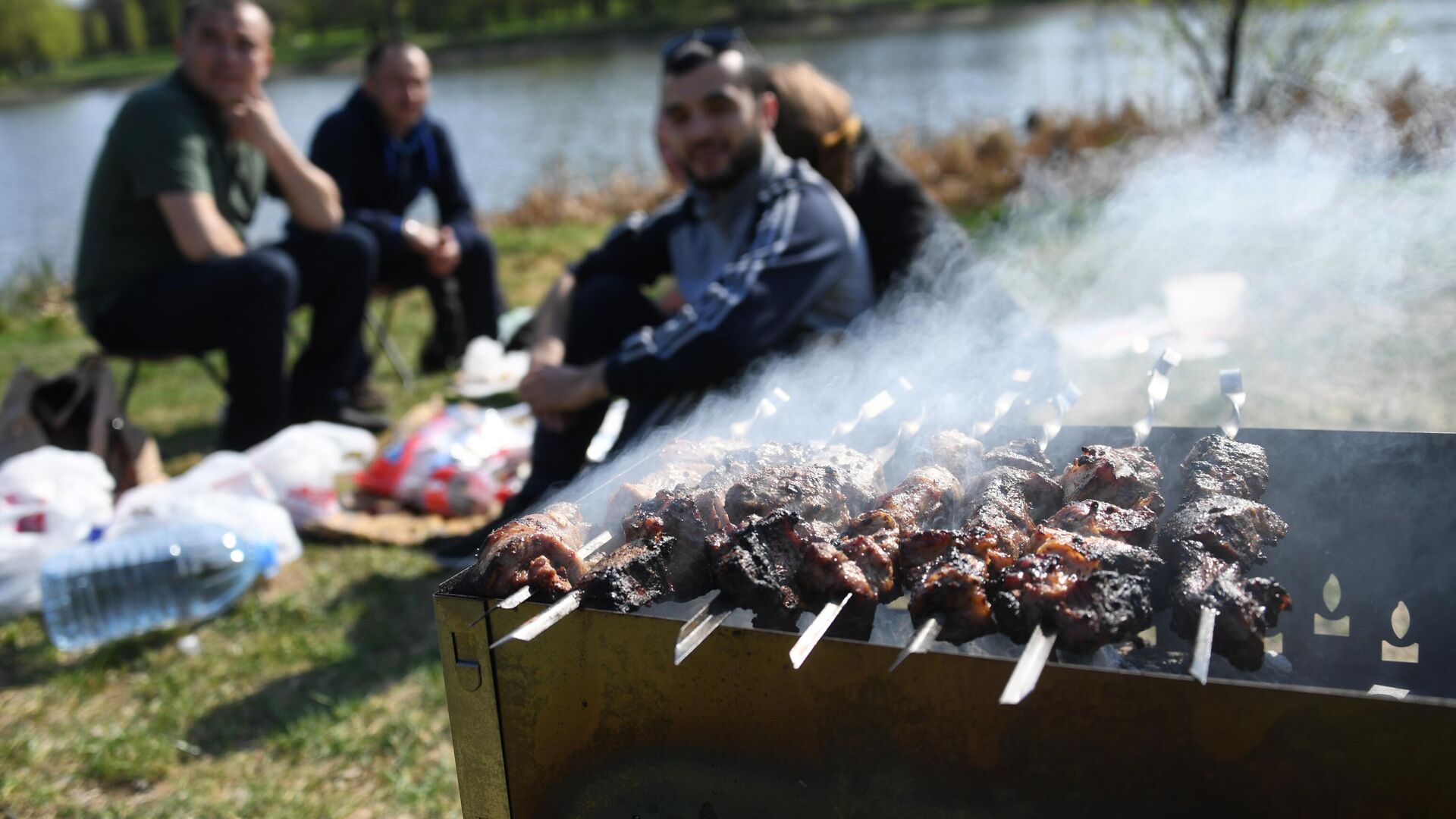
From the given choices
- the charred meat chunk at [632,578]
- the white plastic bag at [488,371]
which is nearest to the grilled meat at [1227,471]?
the charred meat chunk at [632,578]

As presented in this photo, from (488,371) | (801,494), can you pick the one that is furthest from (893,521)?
(488,371)

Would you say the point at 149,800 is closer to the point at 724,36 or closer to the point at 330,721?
the point at 330,721

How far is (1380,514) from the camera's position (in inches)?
85.6

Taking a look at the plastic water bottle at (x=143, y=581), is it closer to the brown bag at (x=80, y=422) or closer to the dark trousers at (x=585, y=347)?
the brown bag at (x=80, y=422)

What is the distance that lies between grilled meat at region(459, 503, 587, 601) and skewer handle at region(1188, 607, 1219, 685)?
1033 millimetres

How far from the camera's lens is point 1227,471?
→ 7.05 ft

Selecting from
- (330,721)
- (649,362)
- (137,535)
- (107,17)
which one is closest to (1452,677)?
(649,362)

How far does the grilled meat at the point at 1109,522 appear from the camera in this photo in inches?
77.3

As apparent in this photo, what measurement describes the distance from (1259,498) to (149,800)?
302 cm

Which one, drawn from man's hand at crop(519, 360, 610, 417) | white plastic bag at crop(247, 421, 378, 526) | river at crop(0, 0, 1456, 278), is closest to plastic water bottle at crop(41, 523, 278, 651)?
white plastic bag at crop(247, 421, 378, 526)

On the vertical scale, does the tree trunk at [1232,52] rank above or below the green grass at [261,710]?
above

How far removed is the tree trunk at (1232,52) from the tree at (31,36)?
6563cm

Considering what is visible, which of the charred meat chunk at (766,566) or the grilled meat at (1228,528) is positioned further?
the grilled meat at (1228,528)

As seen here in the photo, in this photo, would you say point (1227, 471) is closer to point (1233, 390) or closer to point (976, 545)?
point (1233, 390)
